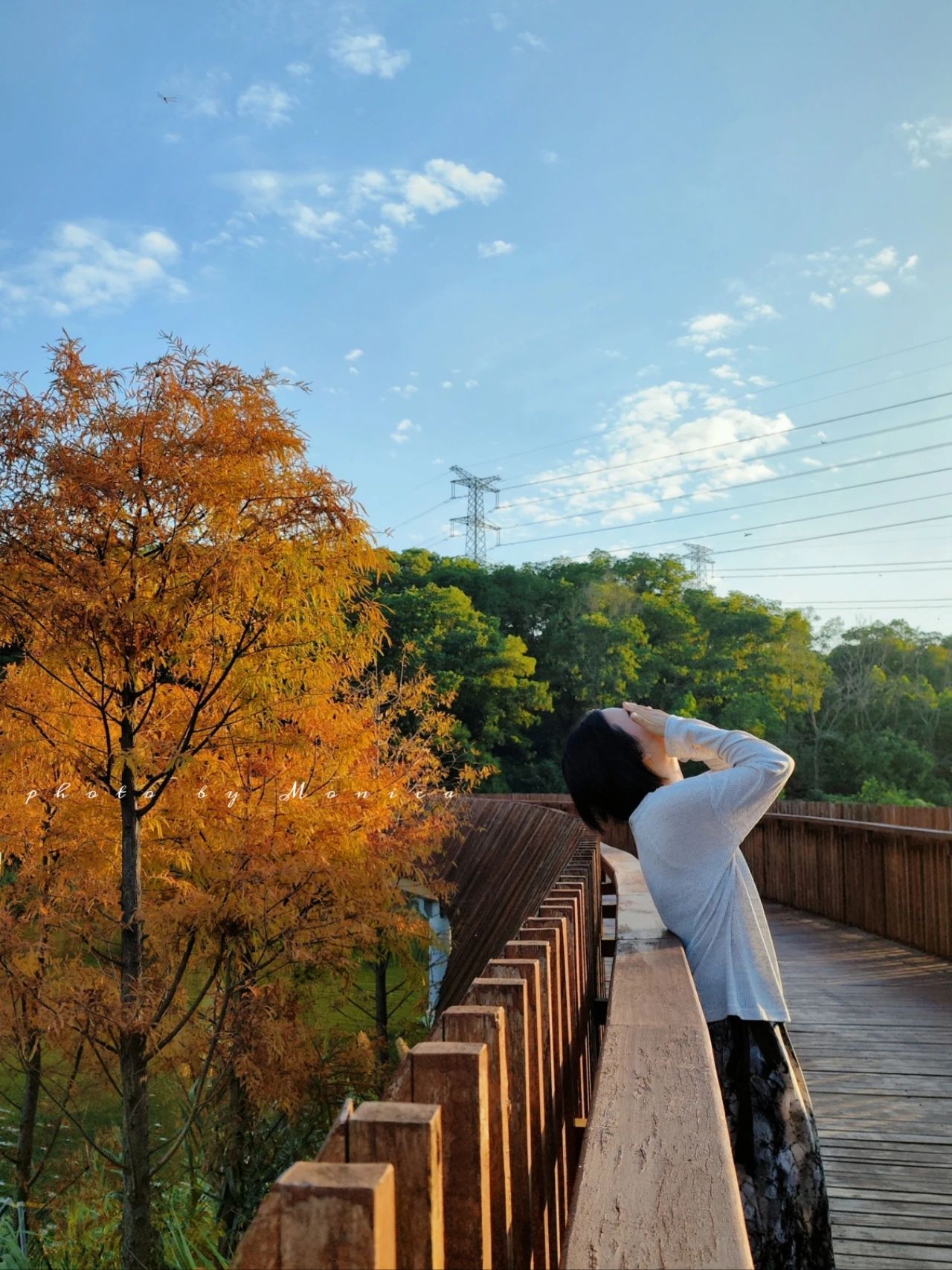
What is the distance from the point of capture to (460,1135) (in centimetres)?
104

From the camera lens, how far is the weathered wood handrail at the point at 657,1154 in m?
0.99

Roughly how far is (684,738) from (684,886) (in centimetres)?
35

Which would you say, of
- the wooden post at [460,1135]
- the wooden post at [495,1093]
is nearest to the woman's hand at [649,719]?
the wooden post at [495,1093]

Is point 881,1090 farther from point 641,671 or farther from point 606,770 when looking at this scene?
point 641,671

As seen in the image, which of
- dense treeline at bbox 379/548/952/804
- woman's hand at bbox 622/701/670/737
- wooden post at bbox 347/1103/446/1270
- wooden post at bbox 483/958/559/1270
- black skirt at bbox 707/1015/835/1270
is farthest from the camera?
dense treeline at bbox 379/548/952/804

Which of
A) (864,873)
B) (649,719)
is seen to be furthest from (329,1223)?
(864,873)

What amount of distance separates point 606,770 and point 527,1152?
116cm

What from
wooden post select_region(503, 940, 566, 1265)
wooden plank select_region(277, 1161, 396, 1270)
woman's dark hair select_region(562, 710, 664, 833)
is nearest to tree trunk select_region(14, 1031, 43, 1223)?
woman's dark hair select_region(562, 710, 664, 833)

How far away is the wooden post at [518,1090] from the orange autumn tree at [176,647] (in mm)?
5625

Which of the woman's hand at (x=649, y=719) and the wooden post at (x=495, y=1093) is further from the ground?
the woman's hand at (x=649, y=719)

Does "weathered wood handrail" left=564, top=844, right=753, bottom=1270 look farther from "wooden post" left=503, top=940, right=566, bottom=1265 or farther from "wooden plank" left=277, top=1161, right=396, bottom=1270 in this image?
"wooden plank" left=277, top=1161, right=396, bottom=1270

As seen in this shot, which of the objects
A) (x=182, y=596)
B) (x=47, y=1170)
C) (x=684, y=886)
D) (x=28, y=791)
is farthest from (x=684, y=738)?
(x=47, y=1170)

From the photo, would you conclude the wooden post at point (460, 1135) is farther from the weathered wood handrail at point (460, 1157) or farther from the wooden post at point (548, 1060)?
the wooden post at point (548, 1060)

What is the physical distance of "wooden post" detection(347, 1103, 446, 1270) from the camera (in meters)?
0.83
